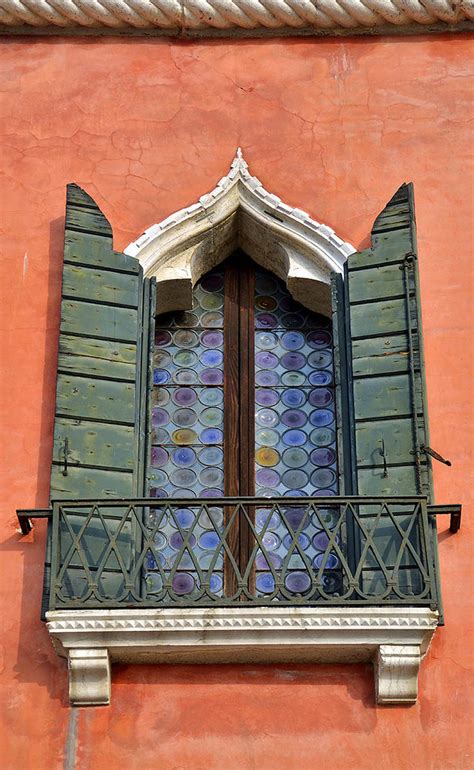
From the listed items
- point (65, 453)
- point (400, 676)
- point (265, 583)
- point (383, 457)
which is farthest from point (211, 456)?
point (400, 676)

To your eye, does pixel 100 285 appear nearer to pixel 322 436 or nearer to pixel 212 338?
pixel 212 338

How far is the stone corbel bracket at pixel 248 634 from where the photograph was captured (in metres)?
8.34

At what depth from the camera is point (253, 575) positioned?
904 cm

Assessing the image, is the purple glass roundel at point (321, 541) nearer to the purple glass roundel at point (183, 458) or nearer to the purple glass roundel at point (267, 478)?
the purple glass roundel at point (267, 478)

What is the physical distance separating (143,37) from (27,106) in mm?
742

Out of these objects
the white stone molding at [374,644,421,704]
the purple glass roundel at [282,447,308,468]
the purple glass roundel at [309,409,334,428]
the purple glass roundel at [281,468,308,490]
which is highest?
the purple glass roundel at [309,409,334,428]

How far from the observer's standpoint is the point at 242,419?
9492 millimetres

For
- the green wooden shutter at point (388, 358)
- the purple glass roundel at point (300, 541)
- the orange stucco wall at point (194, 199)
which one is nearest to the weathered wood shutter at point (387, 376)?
the green wooden shutter at point (388, 358)

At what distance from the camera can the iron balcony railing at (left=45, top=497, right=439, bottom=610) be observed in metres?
8.43

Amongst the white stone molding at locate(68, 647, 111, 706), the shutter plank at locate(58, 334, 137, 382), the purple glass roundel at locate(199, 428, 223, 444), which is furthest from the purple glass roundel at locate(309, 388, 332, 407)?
the white stone molding at locate(68, 647, 111, 706)

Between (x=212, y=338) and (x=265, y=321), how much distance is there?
282mm

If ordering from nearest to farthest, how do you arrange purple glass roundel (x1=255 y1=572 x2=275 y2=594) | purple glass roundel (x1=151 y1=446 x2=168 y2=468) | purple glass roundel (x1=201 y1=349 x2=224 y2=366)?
1. purple glass roundel (x1=255 y1=572 x2=275 y2=594)
2. purple glass roundel (x1=151 y1=446 x2=168 y2=468)
3. purple glass roundel (x1=201 y1=349 x2=224 y2=366)

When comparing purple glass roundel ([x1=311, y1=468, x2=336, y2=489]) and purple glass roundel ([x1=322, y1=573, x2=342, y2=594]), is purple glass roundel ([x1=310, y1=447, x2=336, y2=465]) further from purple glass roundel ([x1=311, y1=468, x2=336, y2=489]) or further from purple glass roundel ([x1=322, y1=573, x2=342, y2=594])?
purple glass roundel ([x1=322, y1=573, x2=342, y2=594])

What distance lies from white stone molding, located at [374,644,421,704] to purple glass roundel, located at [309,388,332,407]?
5.19 ft
